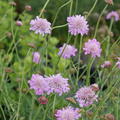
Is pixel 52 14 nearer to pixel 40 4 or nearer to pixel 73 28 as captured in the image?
pixel 40 4

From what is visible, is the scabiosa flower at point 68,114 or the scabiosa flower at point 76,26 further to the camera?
the scabiosa flower at point 76,26

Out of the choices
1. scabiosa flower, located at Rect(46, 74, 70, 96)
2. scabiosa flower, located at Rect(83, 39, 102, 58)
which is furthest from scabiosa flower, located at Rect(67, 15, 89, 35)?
scabiosa flower, located at Rect(46, 74, 70, 96)

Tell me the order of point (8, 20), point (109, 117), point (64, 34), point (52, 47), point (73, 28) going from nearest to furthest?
1. point (109, 117)
2. point (73, 28)
3. point (52, 47)
4. point (8, 20)
5. point (64, 34)

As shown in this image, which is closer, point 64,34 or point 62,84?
point 62,84

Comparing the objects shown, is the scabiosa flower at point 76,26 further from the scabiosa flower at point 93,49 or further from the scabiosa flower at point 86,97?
the scabiosa flower at point 86,97

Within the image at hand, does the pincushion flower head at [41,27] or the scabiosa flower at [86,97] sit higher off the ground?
the pincushion flower head at [41,27]

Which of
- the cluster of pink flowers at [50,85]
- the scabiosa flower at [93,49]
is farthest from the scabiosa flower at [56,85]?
the scabiosa flower at [93,49]


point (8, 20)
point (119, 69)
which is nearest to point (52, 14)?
point (8, 20)

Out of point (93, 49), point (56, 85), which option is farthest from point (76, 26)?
point (56, 85)

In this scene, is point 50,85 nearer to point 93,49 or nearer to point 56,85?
point 56,85

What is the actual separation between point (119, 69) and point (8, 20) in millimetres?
1341

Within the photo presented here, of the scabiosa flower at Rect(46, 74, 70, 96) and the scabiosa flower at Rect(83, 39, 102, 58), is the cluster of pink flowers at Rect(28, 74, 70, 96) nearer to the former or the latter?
the scabiosa flower at Rect(46, 74, 70, 96)

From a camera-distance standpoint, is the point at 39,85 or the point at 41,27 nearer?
the point at 39,85

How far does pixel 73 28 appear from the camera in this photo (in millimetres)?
1253
